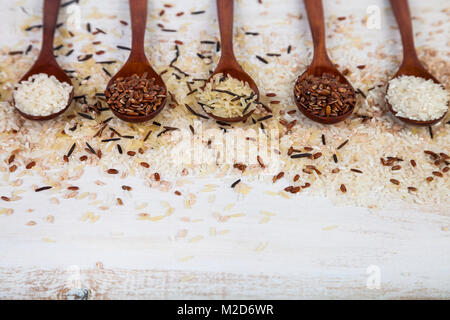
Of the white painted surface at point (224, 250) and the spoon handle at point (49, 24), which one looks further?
the spoon handle at point (49, 24)

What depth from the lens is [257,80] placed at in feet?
5.07

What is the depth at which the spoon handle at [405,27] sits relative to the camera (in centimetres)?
157

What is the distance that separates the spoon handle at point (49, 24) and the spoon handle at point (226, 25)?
0.64 meters

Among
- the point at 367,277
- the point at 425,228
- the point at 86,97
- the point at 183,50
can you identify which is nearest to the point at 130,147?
the point at 86,97

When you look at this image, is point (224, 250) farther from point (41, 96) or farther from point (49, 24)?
point (49, 24)

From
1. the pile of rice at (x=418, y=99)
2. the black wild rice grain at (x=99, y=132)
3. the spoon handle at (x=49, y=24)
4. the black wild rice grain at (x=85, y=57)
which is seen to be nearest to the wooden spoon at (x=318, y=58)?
the pile of rice at (x=418, y=99)

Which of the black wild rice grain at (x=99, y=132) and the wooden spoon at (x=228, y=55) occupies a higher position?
the wooden spoon at (x=228, y=55)

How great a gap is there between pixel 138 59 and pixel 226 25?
0.36 meters

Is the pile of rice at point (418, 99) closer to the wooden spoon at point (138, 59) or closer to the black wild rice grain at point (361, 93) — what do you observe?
the black wild rice grain at point (361, 93)

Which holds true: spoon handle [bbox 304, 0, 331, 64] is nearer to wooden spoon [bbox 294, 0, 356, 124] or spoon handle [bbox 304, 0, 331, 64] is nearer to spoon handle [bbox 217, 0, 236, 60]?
wooden spoon [bbox 294, 0, 356, 124]

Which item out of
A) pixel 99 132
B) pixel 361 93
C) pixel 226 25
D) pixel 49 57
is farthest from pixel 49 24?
pixel 361 93

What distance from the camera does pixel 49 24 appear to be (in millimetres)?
1585

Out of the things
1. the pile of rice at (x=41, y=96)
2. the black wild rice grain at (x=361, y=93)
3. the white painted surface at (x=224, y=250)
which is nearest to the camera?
the white painted surface at (x=224, y=250)

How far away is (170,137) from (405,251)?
863mm
